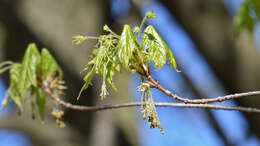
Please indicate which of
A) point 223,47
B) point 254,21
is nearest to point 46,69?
point 254,21

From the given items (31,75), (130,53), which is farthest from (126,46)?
(31,75)

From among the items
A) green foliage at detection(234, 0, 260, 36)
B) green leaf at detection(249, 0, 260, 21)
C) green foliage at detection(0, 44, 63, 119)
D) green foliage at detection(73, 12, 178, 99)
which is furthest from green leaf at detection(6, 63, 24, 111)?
green leaf at detection(249, 0, 260, 21)

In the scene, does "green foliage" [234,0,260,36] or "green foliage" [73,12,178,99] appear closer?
"green foliage" [73,12,178,99]

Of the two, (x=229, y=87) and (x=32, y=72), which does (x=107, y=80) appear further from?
(x=229, y=87)

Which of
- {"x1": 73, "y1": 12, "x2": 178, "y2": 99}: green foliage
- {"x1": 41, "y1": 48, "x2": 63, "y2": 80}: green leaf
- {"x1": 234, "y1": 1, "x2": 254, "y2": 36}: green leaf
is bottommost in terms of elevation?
{"x1": 73, "y1": 12, "x2": 178, "y2": 99}: green foliage

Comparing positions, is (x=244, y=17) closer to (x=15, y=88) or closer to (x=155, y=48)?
(x=155, y=48)

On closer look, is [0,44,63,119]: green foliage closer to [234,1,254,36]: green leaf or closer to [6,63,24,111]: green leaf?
[6,63,24,111]: green leaf
